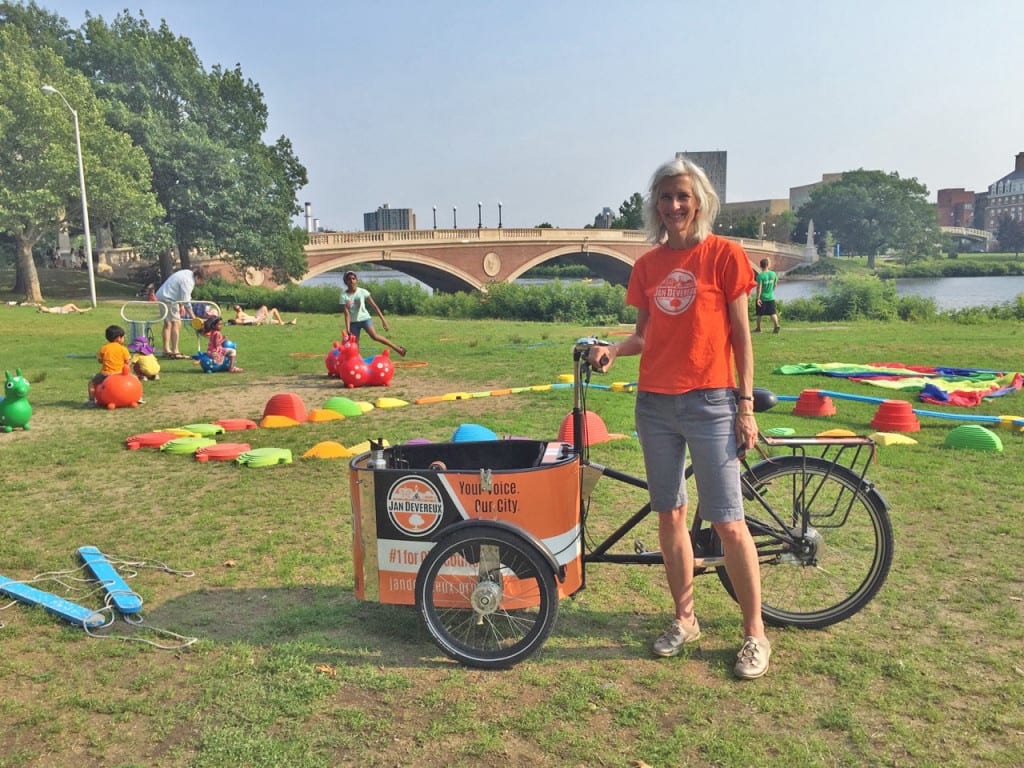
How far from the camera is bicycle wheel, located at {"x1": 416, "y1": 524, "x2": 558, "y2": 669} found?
3602 mm

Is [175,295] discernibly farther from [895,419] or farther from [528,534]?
[528,534]

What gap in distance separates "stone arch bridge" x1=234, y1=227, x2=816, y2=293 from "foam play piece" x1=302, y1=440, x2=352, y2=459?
40.7m

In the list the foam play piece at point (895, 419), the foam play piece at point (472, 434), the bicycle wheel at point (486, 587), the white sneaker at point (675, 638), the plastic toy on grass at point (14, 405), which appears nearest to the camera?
the bicycle wheel at point (486, 587)

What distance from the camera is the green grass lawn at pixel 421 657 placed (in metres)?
3.02

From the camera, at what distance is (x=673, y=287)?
3.48m

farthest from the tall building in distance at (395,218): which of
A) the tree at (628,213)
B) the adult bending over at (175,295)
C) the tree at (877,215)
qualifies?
the adult bending over at (175,295)

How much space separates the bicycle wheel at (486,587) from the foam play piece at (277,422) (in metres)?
6.01

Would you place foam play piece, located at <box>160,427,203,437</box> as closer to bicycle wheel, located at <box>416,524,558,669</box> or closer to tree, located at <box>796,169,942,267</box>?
bicycle wheel, located at <box>416,524,558,669</box>

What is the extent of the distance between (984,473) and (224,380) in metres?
10.9

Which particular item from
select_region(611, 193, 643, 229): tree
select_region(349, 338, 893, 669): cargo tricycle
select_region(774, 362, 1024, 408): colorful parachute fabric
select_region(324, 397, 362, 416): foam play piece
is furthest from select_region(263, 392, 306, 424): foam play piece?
select_region(611, 193, 643, 229): tree

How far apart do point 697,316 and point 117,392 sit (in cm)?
927

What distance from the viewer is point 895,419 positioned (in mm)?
8547

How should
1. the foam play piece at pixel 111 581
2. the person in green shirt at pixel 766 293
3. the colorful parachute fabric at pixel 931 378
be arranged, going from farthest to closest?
the person in green shirt at pixel 766 293 → the colorful parachute fabric at pixel 931 378 → the foam play piece at pixel 111 581

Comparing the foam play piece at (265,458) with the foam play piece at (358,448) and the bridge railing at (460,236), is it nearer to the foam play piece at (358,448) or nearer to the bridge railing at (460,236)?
the foam play piece at (358,448)
